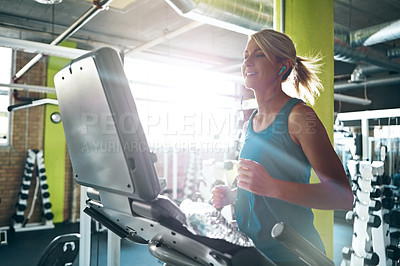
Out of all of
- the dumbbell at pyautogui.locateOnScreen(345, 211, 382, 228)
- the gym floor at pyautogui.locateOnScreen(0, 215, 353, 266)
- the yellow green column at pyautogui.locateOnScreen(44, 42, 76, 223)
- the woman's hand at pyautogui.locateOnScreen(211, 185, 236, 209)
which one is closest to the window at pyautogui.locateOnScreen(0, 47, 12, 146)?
the yellow green column at pyautogui.locateOnScreen(44, 42, 76, 223)

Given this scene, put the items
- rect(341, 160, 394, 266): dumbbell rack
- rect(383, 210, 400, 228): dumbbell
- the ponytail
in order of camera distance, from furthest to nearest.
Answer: rect(383, 210, 400, 228): dumbbell < rect(341, 160, 394, 266): dumbbell rack < the ponytail

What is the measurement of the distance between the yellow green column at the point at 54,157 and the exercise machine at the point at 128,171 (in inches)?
240

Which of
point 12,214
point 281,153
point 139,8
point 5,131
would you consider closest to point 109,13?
point 139,8

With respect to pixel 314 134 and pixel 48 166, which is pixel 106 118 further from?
pixel 48 166

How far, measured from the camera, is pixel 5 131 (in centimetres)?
623

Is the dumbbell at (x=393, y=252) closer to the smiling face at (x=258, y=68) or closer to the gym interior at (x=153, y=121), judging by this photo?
the gym interior at (x=153, y=121)

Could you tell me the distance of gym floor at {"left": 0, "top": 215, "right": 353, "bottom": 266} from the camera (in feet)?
14.2

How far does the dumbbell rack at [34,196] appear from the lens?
591 centimetres

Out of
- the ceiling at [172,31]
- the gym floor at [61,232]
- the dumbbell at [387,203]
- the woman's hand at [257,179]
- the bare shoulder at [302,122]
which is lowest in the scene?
the gym floor at [61,232]

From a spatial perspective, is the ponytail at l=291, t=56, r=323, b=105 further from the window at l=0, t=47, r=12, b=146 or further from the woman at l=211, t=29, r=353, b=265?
the window at l=0, t=47, r=12, b=146

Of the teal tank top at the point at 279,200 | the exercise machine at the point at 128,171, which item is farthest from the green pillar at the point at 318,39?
the exercise machine at the point at 128,171

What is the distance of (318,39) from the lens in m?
1.90

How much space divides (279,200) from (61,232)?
5574 mm

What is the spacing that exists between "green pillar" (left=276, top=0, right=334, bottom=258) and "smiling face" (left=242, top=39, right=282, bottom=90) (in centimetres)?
87
